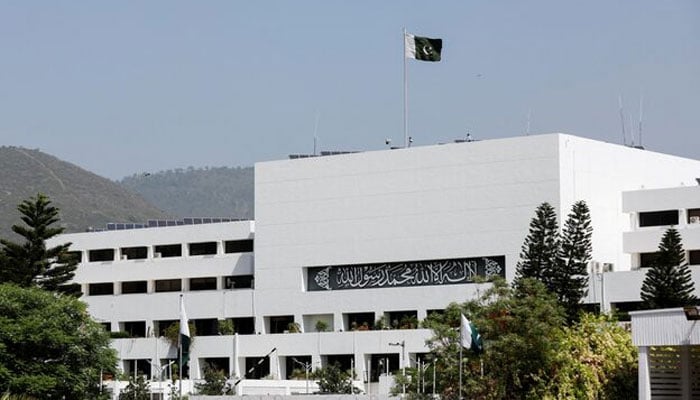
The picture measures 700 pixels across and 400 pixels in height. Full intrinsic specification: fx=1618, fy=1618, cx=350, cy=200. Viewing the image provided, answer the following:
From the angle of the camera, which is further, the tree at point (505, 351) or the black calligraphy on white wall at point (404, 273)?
the black calligraphy on white wall at point (404, 273)

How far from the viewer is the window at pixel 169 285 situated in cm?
7769

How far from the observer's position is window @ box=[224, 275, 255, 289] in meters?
75.6

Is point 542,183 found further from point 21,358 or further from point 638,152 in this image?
point 21,358

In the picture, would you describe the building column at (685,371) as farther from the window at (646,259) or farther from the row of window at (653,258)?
the window at (646,259)

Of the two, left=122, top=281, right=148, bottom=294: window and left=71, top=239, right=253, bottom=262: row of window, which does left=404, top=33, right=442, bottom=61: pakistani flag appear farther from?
left=122, top=281, right=148, bottom=294: window

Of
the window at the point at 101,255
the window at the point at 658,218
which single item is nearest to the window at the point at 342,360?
the window at the point at 658,218

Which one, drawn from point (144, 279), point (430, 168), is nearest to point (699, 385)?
point (430, 168)

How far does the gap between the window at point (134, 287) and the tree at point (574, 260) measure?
24697 mm

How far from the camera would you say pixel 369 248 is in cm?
6994

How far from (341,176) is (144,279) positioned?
12.9m

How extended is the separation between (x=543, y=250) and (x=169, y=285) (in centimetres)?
2252

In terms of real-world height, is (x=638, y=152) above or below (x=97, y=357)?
above

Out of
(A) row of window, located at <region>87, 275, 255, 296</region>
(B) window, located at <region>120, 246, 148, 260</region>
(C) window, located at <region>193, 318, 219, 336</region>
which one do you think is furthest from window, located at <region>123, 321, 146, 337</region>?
(B) window, located at <region>120, 246, 148, 260</region>

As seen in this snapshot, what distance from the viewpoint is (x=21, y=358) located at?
55250 mm
